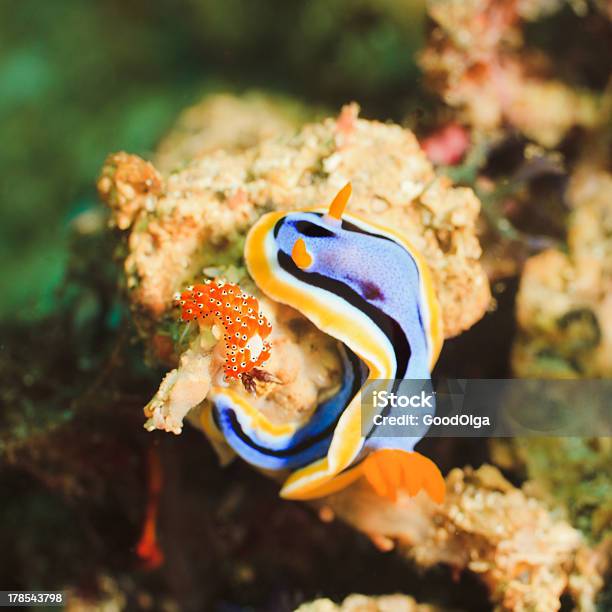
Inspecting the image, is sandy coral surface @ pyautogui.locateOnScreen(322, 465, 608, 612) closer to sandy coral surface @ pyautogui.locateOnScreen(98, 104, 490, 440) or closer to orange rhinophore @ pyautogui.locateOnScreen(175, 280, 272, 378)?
sandy coral surface @ pyautogui.locateOnScreen(98, 104, 490, 440)

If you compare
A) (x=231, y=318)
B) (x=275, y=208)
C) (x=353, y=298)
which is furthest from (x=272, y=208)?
(x=231, y=318)

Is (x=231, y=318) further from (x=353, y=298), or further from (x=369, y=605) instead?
(x=369, y=605)

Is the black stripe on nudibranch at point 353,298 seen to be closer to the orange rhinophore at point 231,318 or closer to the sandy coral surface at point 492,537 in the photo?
the orange rhinophore at point 231,318

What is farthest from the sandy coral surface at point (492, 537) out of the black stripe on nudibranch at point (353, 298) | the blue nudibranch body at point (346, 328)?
the black stripe on nudibranch at point (353, 298)

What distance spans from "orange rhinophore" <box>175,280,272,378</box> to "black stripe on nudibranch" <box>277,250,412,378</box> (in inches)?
9.1

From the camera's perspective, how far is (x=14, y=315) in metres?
3.88

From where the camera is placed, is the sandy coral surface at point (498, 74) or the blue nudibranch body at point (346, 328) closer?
the blue nudibranch body at point (346, 328)

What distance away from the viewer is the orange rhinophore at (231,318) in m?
1.92

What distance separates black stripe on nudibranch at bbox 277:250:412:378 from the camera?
2160 mm

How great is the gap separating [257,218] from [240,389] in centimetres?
71

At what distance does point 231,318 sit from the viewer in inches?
75.7

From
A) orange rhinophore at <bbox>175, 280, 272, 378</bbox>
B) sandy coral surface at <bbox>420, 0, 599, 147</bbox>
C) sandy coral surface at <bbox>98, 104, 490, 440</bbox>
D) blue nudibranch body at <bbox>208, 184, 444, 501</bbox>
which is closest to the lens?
orange rhinophore at <bbox>175, 280, 272, 378</bbox>

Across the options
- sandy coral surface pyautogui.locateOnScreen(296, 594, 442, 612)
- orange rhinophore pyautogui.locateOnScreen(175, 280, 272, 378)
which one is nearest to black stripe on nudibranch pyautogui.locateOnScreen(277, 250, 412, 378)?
orange rhinophore pyautogui.locateOnScreen(175, 280, 272, 378)

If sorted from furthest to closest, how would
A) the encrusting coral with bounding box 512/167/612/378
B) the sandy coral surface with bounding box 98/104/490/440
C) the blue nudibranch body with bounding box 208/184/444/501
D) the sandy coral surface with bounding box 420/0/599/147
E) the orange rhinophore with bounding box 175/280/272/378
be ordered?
the sandy coral surface with bounding box 420/0/599/147 < the encrusting coral with bounding box 512/167/612/378 < the sandy coral surface with bounding box 98/104/490/440 < the blue nudibranch body with bounding box 208/184/444/501 < the orange rhinophore with bounding box 175/280/272/378
